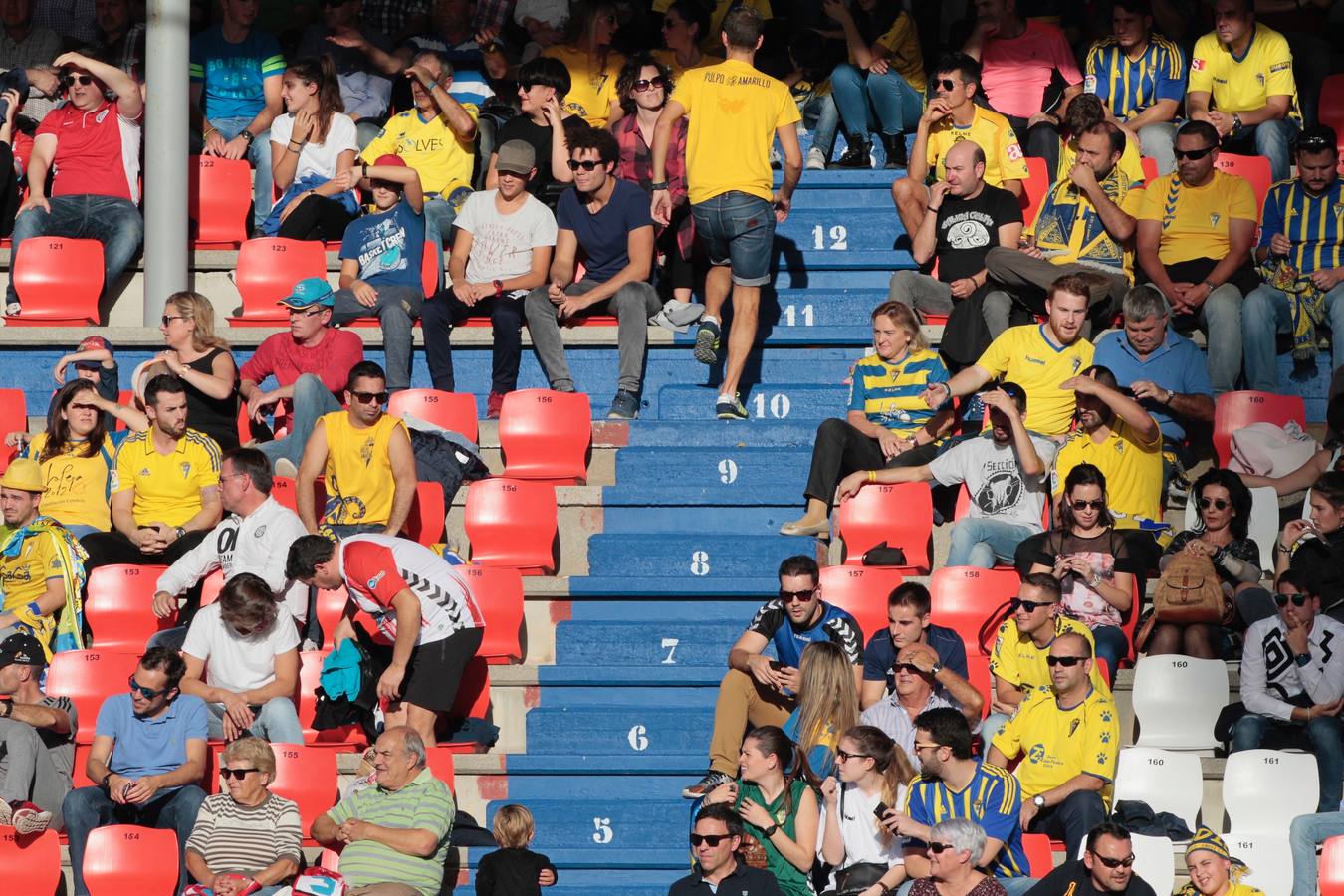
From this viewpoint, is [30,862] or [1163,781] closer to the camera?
[30,862]

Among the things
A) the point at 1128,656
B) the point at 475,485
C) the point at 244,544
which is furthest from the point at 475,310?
the point at 1128,656

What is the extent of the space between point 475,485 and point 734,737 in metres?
2.08

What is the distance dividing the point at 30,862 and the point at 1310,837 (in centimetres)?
480

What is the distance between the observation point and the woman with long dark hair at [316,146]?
493 inches

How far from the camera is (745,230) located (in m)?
11.1

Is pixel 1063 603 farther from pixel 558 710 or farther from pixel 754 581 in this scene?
pixel 558 710

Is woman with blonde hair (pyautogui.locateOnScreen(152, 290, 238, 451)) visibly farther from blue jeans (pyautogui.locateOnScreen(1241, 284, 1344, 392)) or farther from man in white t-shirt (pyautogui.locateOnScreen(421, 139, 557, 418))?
blue jeans (pyautogui.locateOnScreen(1241, 284, 1344, 392))

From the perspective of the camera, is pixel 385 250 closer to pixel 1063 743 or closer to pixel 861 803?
pixel 861 803

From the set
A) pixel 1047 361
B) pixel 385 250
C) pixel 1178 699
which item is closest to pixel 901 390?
pixel 1047 361

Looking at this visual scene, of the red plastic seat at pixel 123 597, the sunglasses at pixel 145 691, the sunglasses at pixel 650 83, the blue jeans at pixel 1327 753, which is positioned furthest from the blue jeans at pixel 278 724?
the sunglasses at pixel 650 83

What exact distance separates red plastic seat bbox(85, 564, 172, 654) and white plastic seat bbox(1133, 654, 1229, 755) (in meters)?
4.20

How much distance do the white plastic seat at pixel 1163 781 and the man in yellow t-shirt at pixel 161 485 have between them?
411 centimetres

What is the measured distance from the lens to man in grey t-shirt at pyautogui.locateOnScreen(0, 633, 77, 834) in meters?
9.15

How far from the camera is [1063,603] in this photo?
31.7 ft
